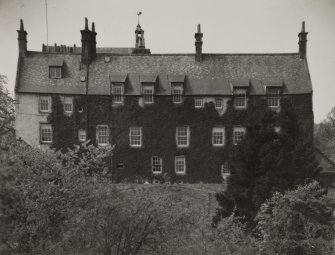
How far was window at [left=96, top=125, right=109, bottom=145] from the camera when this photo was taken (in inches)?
1436

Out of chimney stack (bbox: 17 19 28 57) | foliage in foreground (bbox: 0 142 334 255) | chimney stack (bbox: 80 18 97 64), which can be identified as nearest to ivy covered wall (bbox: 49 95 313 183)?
chimney stack (bbox: 80 18 97 64)

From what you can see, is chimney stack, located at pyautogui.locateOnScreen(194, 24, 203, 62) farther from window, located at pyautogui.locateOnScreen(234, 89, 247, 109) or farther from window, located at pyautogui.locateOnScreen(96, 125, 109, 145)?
window, located at pyautogui.locateOnScreen(96, 125, 109, 145)

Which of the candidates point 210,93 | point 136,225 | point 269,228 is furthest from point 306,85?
point 136,225

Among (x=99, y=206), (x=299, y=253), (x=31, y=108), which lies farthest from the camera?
(x=31, y=108)

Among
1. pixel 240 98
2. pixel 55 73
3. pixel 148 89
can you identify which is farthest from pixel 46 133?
pixel 240 98

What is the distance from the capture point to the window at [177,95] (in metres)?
36.5

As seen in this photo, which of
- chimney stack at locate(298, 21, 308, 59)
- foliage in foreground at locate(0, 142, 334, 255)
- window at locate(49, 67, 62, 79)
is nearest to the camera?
foliage in foreground at locate(0, 142, 334, 255)

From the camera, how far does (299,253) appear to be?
18375 mm

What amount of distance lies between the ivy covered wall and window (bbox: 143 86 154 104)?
41 cm

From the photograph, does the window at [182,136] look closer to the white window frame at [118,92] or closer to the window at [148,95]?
the window at [148,95]

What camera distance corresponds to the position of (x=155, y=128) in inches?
1438

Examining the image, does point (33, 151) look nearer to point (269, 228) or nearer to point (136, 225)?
point (136, 225)

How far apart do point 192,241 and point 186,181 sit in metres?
14.9

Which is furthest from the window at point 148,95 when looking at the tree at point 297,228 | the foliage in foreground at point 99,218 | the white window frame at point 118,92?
the tree at point 297,228
